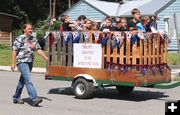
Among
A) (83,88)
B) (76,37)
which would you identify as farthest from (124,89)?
(76,37)

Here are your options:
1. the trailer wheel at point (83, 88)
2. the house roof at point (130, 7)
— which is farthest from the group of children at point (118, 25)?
the house roof at point (130, 7)

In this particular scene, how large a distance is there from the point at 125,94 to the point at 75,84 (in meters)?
1.61

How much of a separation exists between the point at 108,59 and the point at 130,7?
30077 millimetres

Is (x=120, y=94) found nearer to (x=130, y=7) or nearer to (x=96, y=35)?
(x=96, y=35)

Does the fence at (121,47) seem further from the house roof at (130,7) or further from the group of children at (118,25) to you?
the house roof at (130,7)

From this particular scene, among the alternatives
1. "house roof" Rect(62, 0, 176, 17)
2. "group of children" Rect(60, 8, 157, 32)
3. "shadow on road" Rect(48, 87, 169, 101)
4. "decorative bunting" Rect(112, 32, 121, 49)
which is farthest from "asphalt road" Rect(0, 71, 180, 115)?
"house roof" Rect(62, 0, 176, 17)

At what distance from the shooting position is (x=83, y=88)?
34.4 feet

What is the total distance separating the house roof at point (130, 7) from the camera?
1379 inches

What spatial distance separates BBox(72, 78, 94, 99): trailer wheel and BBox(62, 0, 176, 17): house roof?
24331 mm

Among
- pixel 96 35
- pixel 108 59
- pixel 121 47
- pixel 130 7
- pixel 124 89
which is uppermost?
pixel 130 7

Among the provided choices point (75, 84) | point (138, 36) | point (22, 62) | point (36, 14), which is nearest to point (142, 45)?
point (138, 36)

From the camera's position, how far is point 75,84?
1062 cm

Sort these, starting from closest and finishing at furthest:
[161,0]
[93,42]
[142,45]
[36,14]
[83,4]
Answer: [142,45] → [93,42] → [161,0] → [83,4] → [36,14]

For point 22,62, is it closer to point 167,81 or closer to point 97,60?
point 97,60
